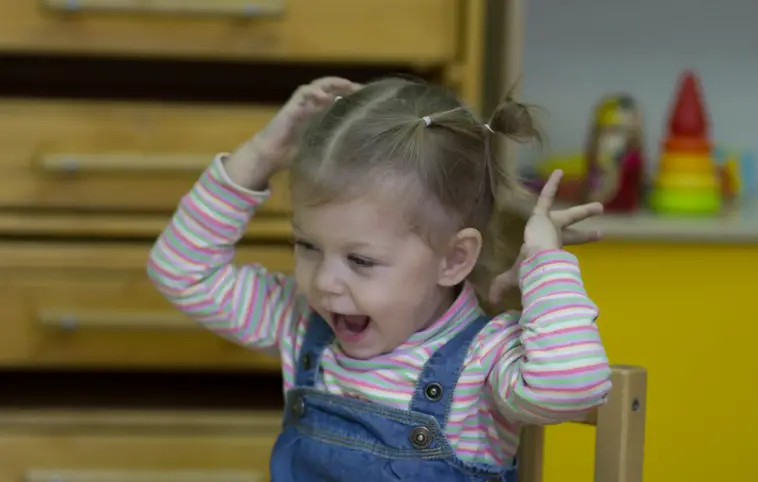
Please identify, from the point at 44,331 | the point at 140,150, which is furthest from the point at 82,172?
the point at 44,331

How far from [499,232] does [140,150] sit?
0.43m

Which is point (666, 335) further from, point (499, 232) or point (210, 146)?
point (210, 146)

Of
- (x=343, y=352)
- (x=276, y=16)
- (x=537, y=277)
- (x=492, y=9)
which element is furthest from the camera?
(x=492, y=9)

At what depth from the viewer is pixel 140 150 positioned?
1167 millimetres

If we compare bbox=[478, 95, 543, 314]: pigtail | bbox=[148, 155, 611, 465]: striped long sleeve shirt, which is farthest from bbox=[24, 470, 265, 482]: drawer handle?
bbox=[478, 95, 543, 314]: pigtail

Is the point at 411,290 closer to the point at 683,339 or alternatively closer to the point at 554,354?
the point at 554,354

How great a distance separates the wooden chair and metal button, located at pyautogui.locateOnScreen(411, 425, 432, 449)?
0.12 meters

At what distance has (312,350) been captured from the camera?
2.98ft

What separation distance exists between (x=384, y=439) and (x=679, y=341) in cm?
48

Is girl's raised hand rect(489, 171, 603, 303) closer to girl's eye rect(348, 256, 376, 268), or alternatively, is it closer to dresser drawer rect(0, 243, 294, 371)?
girl's eye rect(348, 256, 376, 268)

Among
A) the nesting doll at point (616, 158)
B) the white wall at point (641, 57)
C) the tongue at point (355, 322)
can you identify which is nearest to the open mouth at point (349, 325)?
the tongue at point (355, 322)

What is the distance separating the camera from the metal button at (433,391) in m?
0.84

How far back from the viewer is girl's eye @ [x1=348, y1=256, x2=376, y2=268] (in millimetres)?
835

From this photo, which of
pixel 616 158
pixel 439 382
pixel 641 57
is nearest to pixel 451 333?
pixel 439 382
